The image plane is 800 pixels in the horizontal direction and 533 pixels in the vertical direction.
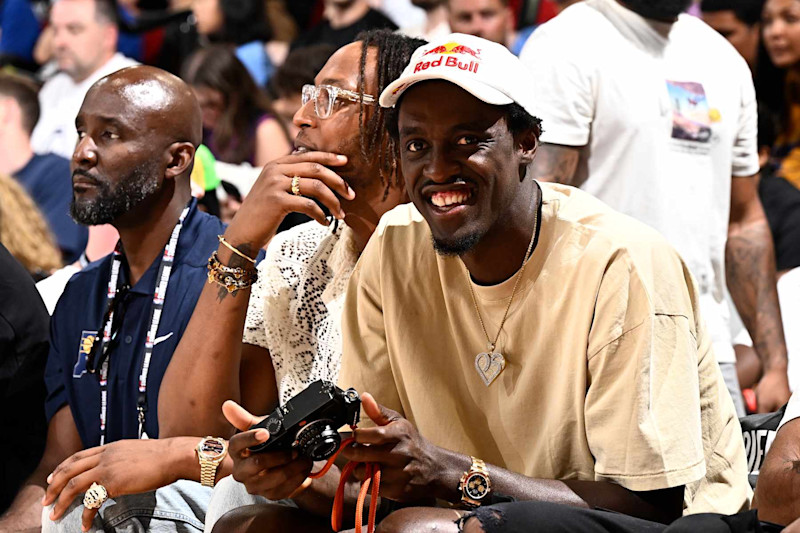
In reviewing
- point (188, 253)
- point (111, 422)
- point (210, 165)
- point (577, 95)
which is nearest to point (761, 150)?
point (577, 95)

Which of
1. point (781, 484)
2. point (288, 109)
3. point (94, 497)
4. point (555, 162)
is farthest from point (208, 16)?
point (781, 484)

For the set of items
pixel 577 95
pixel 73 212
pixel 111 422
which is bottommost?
pixel 111 422

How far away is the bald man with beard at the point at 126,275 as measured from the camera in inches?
138

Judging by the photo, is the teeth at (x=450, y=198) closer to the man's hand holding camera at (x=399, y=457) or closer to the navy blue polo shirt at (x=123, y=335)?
Answer: the man's hand holding camera at (x=399, y=457)

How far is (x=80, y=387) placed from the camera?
11.6 ft

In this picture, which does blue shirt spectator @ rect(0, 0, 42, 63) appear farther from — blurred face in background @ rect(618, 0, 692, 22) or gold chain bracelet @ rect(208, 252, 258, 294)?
gold chain bracelet @ rect(208, 252, 258, 294)

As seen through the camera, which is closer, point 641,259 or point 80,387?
point 641,259

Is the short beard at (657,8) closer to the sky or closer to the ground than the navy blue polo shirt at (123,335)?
closer to the sky

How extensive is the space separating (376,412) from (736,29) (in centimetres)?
400

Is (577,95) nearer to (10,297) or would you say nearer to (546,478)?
(546,478)

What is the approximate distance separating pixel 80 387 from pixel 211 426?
50 cm

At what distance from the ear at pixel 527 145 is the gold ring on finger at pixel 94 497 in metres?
1.29

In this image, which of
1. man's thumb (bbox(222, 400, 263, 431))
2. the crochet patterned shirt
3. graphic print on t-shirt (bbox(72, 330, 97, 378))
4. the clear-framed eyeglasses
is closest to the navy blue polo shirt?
graphic print on t-shirt (bbox(72, 330, 97, 378))

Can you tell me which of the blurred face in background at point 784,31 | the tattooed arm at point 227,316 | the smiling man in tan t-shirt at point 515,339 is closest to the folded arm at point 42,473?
the tattooed arm at point 227,316
